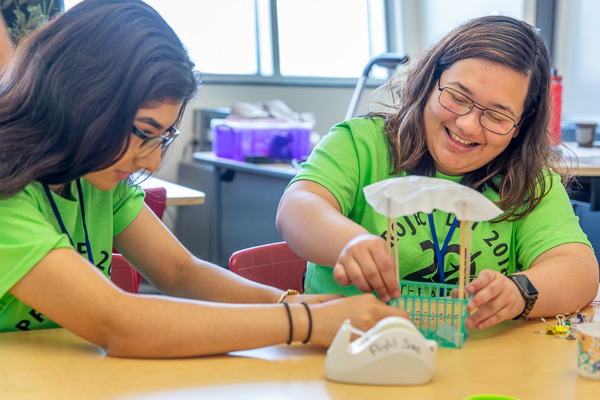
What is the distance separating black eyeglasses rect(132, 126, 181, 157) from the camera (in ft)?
3.93

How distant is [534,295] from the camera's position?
1.32 meters

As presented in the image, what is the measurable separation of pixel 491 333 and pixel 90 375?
677mm

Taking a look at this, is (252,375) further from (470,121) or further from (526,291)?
(470,121)

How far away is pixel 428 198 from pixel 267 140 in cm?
323

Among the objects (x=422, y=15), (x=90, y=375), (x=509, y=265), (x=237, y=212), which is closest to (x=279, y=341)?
(x=90, y=375)

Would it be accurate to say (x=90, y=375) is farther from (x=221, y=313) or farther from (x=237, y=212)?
(x=237, y=212)

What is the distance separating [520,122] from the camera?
158 centimetres

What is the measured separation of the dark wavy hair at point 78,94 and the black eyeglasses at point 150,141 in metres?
0.03

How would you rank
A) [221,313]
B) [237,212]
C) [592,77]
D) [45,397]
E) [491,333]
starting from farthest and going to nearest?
[592,77] → [237,212] → [491,333] → [221,313] → [45,397]

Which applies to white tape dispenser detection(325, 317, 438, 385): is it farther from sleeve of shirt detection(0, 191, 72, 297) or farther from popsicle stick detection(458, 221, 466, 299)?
sleeve of shirt detection(0, 191, 72, 297)

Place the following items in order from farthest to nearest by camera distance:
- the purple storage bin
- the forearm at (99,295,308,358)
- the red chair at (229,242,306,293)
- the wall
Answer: the wall
the purple storage bin
the red chair at (229,242,306,293)
the forearm at (99,295,308,358)

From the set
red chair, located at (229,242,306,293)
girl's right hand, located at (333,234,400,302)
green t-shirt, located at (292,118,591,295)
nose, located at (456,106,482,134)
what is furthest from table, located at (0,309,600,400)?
red chair, located at (229,242,306,293)

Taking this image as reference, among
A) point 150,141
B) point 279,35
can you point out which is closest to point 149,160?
point 150,141

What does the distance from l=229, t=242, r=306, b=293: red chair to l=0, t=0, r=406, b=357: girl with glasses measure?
471mm
